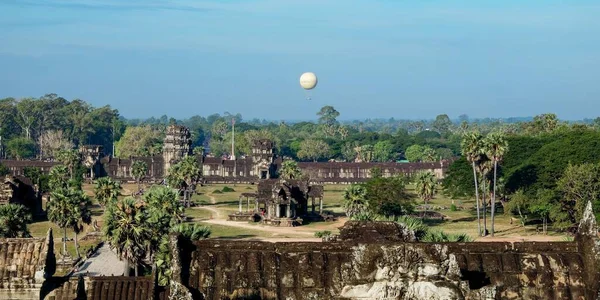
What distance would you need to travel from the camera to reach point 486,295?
11945 millimetres

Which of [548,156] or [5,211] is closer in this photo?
[5,211]

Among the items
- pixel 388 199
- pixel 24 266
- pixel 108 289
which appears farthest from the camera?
pixel 388 199

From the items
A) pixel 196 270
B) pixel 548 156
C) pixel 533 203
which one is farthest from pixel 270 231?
pixel 196 270

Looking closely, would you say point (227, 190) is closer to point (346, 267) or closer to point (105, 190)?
point (105, 190)

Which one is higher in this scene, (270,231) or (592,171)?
(592,171)

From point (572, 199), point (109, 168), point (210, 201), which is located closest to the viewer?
point (572, 199)

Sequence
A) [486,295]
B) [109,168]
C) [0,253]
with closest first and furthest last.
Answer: [486,295] < [0,253] < [109,168]

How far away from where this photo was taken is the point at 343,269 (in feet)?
45.3

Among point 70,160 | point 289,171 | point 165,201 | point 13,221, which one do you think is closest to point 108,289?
point 13,221

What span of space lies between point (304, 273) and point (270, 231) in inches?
2896

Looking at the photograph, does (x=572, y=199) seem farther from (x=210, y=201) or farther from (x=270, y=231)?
(x=210, y=201)

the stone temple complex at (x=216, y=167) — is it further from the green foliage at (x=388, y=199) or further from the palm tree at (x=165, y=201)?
the palm tree at (x=165, y=201)

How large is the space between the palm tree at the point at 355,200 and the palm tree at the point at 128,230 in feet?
119

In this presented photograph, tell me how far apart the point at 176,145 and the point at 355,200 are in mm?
78641
